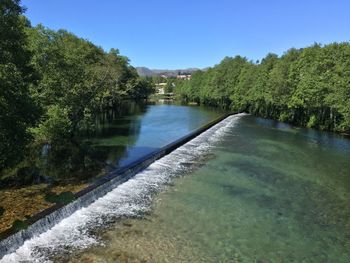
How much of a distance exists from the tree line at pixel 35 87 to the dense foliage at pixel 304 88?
2514 cm

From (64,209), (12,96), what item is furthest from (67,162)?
(12,96)

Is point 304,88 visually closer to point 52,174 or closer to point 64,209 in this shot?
point 52,174

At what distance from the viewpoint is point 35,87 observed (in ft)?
68.0

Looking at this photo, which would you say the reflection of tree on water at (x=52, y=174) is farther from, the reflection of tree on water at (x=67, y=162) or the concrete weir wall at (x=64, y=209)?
the concrete weir wall at (x=64, y=209)

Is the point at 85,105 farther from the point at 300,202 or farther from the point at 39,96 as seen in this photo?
the point at 300,202

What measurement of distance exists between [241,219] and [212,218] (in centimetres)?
107

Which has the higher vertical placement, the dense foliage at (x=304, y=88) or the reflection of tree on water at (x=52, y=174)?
the dense foliage at (x=304, y=88)

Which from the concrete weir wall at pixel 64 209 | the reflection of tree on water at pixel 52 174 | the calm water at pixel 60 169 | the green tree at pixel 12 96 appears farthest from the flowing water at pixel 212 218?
the green tree at pixel 12 96

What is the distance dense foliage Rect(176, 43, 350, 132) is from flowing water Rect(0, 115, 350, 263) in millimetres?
17668

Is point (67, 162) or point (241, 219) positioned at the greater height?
point (67, 162)

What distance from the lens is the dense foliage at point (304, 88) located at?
1401 inches

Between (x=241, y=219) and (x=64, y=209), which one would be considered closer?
(x=64, y=209)

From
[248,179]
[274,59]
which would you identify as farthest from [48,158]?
[274,59]

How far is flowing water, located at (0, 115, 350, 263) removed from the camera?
29.9 ft
